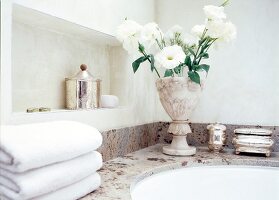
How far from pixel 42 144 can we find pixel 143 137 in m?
0.90

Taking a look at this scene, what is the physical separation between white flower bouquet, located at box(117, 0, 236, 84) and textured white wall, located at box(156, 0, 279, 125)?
225mm

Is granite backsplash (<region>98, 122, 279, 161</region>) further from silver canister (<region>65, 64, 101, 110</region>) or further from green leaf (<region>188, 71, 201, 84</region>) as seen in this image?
green leaf (<region>188, 71, 201, 84</region>)

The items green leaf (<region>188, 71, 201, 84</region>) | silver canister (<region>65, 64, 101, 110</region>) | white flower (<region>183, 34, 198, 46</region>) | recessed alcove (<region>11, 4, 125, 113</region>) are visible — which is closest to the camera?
recessed alcove (<region>11, 4, 125, 113</region>)

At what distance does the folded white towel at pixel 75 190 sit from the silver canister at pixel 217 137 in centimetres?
71

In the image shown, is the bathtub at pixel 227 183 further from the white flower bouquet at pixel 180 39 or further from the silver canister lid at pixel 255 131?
the white flower bouquet at pixel 180 39

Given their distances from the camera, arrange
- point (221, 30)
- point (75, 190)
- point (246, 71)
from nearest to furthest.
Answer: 1. point (75, 190)
2. point (221, 30)
3. point (246, 71)

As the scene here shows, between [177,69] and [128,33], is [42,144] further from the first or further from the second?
[177,69]

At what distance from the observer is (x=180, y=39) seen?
1.39 metres

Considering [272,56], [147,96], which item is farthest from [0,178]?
[272,56]

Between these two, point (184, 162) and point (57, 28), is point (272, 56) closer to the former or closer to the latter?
point (184, 162)

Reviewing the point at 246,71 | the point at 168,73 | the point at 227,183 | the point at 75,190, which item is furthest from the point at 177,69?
the point at 75,190

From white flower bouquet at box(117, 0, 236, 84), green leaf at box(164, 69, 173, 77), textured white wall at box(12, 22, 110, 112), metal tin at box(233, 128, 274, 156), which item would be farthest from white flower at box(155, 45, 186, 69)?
metal tin at box(233, 128, 274, 156)

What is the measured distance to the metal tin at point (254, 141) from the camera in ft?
4.33

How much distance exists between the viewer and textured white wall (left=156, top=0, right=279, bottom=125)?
1.46 m
